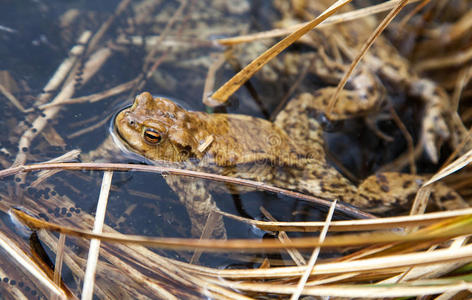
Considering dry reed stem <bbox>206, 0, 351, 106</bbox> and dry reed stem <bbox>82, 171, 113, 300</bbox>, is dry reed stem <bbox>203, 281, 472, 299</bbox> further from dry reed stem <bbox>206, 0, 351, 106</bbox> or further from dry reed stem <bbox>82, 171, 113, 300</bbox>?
dry reed stem <bbox>206, 0, 351, 106</bbox>

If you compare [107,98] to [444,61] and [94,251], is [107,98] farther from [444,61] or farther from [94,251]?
[444,61]

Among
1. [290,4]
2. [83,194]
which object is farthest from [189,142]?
[290,4]

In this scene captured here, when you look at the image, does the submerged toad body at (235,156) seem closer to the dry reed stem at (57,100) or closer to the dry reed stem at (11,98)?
the dry reed stem at (57,100)

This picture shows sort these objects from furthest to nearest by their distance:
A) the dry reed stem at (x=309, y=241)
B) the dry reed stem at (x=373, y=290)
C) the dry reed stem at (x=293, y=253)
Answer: the dry reed stem at (x=293, y=253) < the dry reed stem at (x=373, y=290) < the dry reed stem at (x=309, y=241)

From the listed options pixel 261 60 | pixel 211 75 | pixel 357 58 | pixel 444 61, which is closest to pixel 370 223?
pixel 357 58

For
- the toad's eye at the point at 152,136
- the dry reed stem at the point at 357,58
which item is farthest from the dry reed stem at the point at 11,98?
the dry reed stem at the point at 357,58
